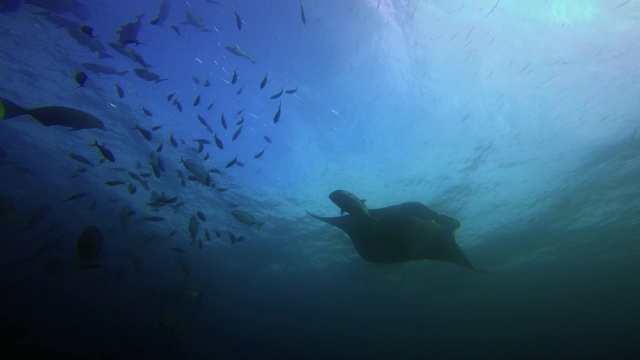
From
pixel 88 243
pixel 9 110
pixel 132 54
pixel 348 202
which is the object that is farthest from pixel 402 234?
pixel 132 54

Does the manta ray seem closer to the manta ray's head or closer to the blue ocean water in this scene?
the manta ray's head

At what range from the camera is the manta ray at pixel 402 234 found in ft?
23.4

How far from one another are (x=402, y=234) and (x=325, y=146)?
8.38 metres

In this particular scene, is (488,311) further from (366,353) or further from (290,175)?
(290,175)

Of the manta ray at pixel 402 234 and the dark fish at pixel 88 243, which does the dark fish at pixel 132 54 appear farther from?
the manta ray at pixel 402 234

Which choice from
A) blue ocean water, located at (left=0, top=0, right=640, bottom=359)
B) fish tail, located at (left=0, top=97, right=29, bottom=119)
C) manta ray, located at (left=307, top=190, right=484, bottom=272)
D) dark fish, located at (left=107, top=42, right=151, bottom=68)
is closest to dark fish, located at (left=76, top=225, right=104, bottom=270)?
blue ocean water, located at (left=0, top=0, right=640, bottom=359)

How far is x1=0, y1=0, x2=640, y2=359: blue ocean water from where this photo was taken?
9766mm

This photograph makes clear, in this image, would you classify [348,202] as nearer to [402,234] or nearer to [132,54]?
[402,234]

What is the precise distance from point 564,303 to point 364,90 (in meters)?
57.9

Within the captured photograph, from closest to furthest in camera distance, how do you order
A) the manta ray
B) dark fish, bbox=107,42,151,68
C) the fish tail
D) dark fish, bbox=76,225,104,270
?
the fish tail
dark fish, bbox=76,225,104,270
the manta ray
dark fish, bbox=107,42,151,68

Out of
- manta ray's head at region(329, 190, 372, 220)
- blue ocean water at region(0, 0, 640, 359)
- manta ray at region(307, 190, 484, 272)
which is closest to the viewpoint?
manta ray's head at region(329, 190, 372, 220)

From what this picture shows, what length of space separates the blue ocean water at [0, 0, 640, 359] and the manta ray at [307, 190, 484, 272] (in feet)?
14.4

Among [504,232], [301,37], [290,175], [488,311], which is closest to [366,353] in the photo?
[488,311]

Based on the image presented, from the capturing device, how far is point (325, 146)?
14.9m
